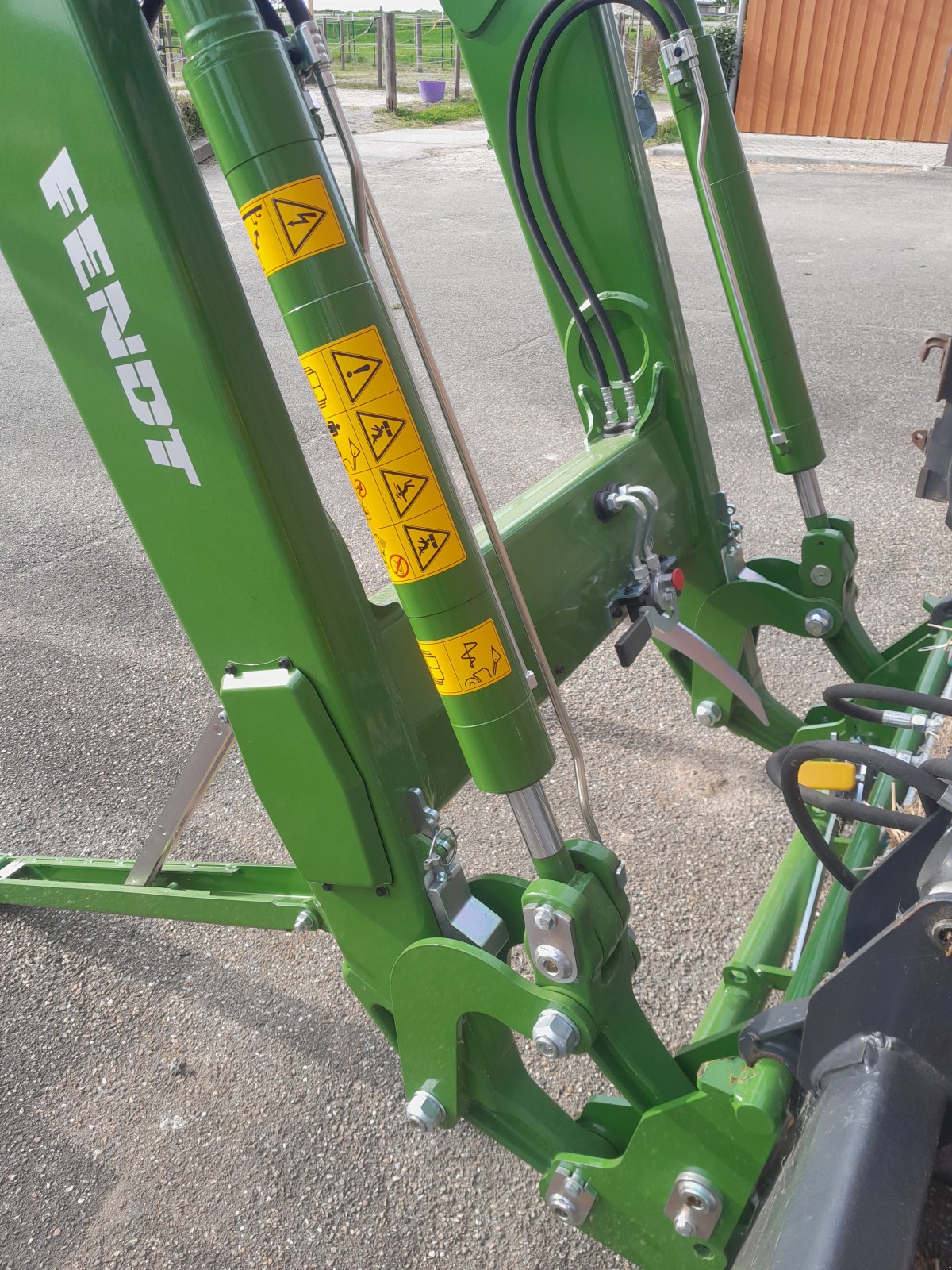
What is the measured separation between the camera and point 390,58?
58.4 ft

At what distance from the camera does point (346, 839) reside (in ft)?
4.58

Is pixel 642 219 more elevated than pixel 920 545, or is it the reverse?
pixel 642 219

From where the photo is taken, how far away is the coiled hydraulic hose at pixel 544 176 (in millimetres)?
1811

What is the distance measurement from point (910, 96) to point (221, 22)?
49.3 ft

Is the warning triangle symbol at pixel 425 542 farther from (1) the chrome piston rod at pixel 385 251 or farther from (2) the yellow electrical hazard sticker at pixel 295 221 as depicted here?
(2) the yellow electrical hazard sticker at pixel 295 221

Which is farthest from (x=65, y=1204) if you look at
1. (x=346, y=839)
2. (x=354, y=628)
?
(x=354, y=628)

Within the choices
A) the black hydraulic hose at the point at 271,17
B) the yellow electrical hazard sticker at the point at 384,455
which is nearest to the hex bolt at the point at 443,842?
the yellow electrical hazard sticker at the point at 384,455

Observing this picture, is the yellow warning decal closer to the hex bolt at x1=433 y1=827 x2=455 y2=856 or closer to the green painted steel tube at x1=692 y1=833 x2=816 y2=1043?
the hex bolt at x1=433 y1=827 x2=455 y2=856

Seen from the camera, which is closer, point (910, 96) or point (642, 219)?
point (642, 219)

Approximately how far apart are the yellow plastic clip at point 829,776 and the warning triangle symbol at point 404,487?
0.87 m

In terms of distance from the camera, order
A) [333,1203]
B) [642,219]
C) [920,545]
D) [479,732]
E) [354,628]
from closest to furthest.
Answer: [479,732] → [354,628] → [333,1203] → [642,219] → [920,545]

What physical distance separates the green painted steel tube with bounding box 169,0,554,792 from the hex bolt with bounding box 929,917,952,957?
0.45m

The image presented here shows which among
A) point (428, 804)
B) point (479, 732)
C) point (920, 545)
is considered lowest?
point (920, 545)

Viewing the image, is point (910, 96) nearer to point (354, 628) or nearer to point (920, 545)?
point (920, 545)
